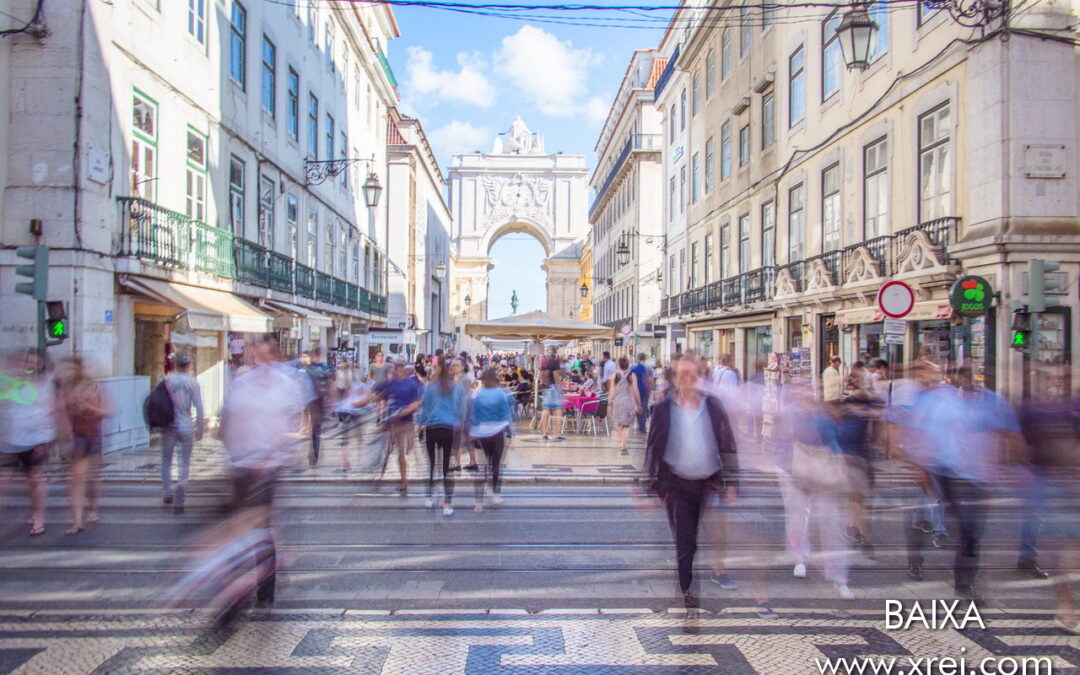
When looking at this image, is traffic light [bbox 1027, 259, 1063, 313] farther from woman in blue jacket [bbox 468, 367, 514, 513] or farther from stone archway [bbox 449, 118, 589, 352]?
stone archway [bbox 449, 118, 589, 352]

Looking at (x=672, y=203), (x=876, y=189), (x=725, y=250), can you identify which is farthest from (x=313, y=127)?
(x=876, y=189)

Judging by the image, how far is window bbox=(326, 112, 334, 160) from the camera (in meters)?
28.8

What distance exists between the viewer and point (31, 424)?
7426 millimetres

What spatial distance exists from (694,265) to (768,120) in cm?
863

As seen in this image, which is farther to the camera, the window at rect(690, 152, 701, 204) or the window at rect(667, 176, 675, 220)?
the window at rect(667, 176, 675, 220)

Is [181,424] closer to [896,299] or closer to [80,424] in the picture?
[80,424]

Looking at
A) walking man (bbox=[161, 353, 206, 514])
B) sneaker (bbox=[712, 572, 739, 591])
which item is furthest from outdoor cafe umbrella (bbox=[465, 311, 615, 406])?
sneaker (bbox=[712, 572, 739, 591])

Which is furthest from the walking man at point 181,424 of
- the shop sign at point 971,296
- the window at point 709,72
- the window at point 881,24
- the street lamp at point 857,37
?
the window at point 709,72

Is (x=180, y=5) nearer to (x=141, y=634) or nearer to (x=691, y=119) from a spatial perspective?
(x=141, y=634)

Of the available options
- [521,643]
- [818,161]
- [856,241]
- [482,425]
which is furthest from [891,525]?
[818,161]

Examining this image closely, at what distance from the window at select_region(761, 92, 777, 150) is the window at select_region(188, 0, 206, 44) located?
15.2m

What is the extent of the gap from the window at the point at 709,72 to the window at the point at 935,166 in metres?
15.6

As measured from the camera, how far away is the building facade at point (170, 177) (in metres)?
12.8

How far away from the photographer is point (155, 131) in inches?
601
